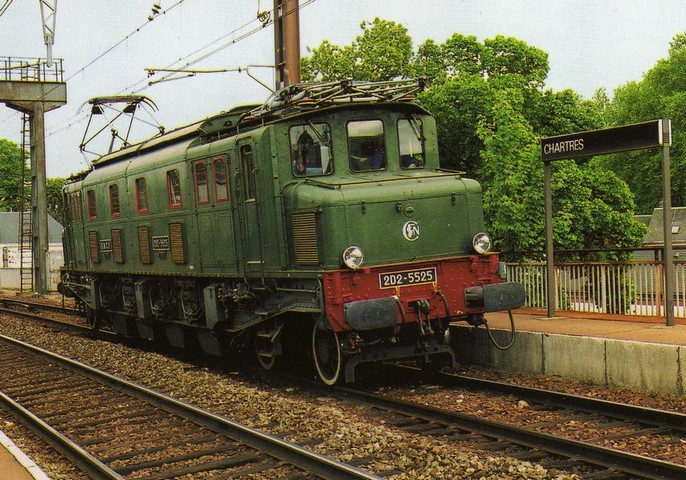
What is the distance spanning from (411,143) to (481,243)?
1822 millimetres

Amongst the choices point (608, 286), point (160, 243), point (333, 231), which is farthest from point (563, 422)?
point (160, 243)

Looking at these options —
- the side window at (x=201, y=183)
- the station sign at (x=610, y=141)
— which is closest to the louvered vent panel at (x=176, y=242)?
the side window at (x=201, y=183)

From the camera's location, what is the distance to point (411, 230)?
1195 cm

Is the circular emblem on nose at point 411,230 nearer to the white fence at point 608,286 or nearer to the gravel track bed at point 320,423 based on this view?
the gravel track bed at point 320,423

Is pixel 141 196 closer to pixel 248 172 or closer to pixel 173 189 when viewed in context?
pixel 173 189

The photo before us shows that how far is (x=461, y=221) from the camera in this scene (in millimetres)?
12312

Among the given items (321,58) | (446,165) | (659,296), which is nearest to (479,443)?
(659,296)

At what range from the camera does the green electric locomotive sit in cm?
1155

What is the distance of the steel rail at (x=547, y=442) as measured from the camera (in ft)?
24.5

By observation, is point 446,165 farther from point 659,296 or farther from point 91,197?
point 659,296

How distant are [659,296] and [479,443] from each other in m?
6.95

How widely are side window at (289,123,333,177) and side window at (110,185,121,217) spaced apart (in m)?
7.43

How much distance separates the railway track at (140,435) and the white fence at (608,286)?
7829 mm

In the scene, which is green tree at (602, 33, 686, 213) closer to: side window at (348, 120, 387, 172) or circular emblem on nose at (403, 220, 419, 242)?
side window at (348, 120, 387, 172)
